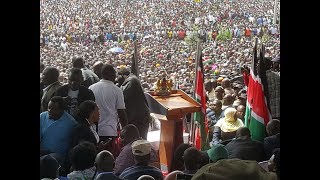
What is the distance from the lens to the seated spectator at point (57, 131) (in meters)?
3.31

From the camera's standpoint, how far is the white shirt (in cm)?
379

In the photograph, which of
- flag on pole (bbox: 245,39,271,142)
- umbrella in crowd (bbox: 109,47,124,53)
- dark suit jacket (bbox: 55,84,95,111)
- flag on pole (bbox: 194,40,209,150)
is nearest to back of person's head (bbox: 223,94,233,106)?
flag on pole (bbox: 194,40,209,150)

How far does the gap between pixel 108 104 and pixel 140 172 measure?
31.5 inches

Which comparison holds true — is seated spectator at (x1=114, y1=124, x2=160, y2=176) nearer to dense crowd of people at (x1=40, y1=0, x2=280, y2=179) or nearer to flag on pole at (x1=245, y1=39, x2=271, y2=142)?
dense crowd of people at (x1=40, y1=0, x2=280, y2=179)

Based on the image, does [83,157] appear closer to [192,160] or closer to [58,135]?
[58,135]

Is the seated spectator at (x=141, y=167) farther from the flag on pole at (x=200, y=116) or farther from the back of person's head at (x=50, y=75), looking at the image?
the flag on pole at (x=200, y=116)

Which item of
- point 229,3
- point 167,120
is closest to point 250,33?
point 229,3

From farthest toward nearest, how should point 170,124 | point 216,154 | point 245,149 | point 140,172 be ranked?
point 170,124 → point 245,149 → point 216,154 → point 140,172

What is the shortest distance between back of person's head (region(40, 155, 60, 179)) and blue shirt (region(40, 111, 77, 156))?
28 centimetres

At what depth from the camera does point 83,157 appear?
119 inches

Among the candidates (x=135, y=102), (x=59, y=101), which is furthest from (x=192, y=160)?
(x=135, y=102)

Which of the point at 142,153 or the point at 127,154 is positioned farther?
the point at 127,154

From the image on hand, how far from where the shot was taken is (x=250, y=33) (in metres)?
13.4
